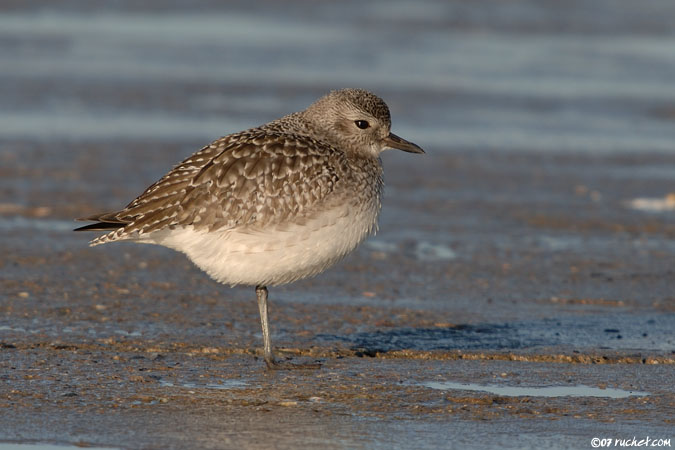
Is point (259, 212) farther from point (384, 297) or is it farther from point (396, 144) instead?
point (384, 297)

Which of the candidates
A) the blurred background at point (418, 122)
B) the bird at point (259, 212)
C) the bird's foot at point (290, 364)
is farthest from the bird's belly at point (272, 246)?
the blurred background at point (418, 122)

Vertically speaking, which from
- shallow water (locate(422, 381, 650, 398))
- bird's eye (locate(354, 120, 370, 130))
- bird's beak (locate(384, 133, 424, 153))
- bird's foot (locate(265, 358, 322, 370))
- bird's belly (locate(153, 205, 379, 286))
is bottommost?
bird's foot (locate(265, 358, 322, 370))

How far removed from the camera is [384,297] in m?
9.12

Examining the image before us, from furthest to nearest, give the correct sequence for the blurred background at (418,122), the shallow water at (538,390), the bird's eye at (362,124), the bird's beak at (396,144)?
the blurred background at (418,122) < the bird's beak at (396,144) < the bird's eye at (362,124) < the shallow water at (538,390)

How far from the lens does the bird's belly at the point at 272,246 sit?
7.21m

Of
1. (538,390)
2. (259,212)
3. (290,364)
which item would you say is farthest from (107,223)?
(538,390)

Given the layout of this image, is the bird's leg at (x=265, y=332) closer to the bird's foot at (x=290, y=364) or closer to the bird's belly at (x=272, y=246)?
the bird's foot at (x=290, y=364)

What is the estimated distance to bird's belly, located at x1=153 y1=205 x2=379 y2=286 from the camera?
23.6ft

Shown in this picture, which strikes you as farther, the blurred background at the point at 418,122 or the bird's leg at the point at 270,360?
the blurred background at the point at 418,122

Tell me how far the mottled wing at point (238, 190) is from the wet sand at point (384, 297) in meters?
0.86

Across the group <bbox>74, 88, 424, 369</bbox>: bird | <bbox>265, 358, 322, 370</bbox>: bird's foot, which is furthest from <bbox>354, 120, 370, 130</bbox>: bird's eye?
<bbox>265, 358, 322, 370</bbox>: bird's foot

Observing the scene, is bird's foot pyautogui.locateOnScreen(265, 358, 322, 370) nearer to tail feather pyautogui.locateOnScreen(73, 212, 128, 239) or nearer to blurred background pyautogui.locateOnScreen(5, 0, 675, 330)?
tail feather pyautogui.locateOnScreen(73, 212, 128, 239)

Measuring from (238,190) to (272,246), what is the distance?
40 centimetres

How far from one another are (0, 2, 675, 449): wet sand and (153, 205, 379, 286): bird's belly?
0.60 metres
